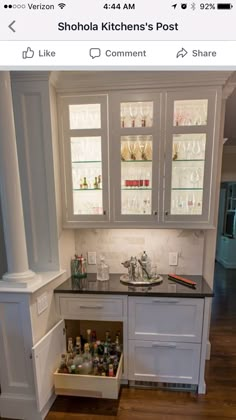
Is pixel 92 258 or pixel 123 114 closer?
pixel 123 114

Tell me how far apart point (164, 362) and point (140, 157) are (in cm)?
170

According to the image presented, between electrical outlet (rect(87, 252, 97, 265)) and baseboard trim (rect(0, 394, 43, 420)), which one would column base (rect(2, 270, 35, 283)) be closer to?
electrical outlet (rect(87, 252, 97, 265))

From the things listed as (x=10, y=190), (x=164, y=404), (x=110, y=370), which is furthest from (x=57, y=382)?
(x=10, y=190)

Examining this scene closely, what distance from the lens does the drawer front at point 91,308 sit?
1781 millimetres

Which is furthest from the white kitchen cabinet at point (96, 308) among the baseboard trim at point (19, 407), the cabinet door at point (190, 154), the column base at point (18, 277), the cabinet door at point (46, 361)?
the cabinet door at point (190, 154)

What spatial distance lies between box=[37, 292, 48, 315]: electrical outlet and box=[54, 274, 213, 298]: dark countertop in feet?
0.49

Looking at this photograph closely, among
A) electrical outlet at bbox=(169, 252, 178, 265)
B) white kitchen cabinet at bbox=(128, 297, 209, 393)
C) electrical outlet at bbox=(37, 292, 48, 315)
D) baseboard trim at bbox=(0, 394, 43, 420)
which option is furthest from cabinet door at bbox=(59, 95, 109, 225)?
baseboard trim at bbox=(0, 394, 43, 420)

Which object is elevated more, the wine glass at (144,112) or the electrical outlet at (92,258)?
the wine glass at (144,112)

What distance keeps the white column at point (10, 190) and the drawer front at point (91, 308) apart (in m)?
0.46

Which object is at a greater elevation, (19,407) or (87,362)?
(87,362)

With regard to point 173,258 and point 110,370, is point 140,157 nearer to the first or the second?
point 173,258

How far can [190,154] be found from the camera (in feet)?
6.00

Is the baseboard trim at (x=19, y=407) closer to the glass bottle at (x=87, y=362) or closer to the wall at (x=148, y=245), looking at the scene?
the glass bottle at (x=87, y=362)

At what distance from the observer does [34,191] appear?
1811mm
